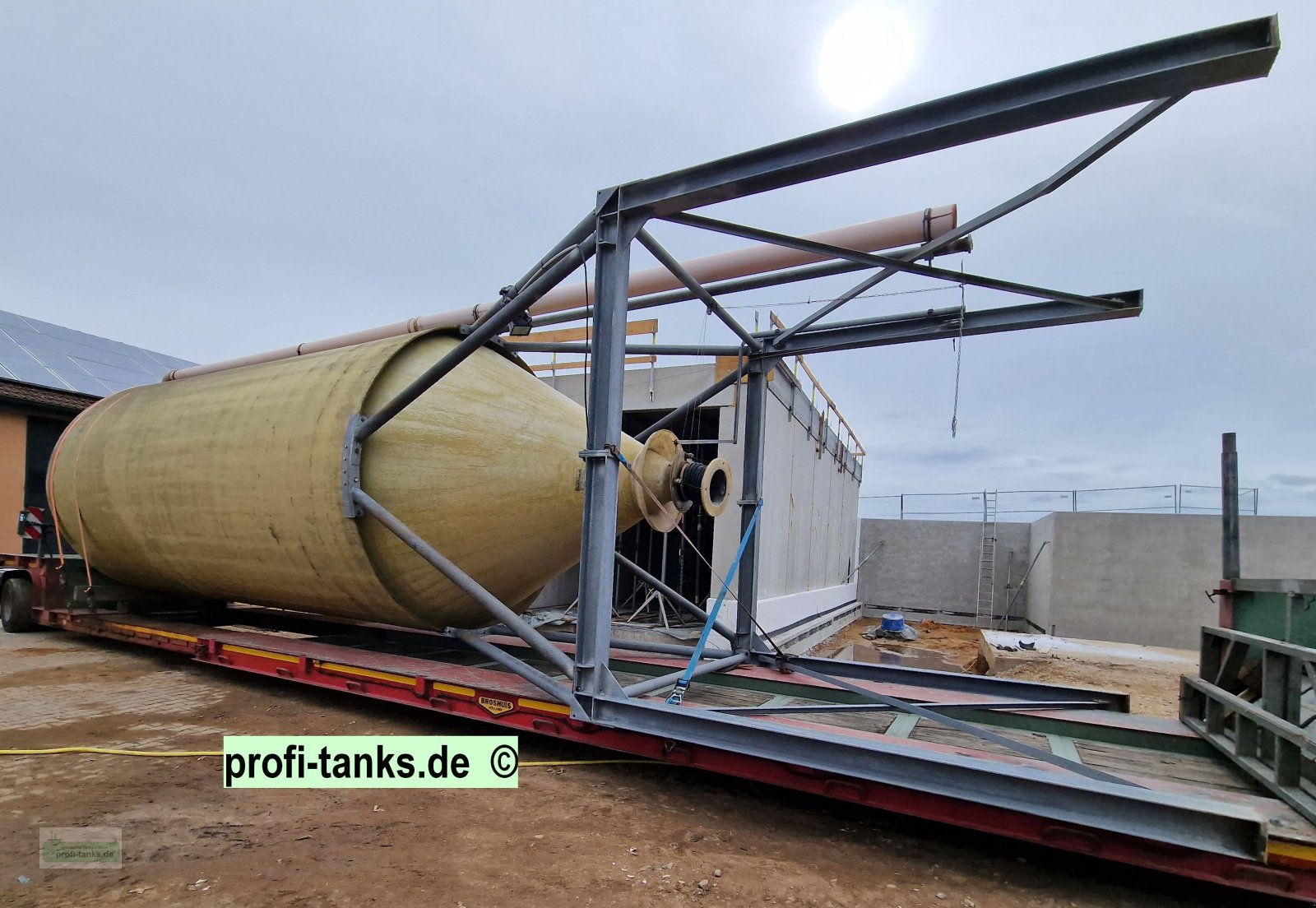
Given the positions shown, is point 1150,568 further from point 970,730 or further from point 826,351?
point 970,730

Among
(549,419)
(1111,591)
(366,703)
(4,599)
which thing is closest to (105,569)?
(4,599)

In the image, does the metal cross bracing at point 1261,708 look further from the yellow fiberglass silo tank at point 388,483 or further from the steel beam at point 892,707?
the yellow fiberglass silo tank at point 388,483

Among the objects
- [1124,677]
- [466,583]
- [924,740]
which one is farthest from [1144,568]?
[466,583]

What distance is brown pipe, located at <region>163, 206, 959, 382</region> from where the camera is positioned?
4605 mm

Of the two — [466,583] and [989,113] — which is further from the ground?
[989,113]

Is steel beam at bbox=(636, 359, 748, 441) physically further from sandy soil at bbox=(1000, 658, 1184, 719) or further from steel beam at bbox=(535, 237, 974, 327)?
sandy soil at bbox=(1000, 658, 1184, 719)

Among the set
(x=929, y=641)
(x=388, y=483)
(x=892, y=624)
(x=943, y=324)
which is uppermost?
(x=943, y=324)

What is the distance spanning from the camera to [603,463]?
4297 mm

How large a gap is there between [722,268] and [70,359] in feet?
63.3

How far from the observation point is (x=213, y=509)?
6242 millimetres

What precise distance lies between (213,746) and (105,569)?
419 cm

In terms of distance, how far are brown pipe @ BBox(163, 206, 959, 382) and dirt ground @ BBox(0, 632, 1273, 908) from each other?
3.08 metres

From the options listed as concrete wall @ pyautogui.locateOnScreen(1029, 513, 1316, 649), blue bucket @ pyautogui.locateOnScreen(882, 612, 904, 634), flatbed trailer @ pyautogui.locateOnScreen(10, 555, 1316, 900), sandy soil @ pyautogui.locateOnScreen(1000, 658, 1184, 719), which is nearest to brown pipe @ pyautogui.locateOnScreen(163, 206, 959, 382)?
flatbed trailer @ pyautogui.locateOnScreen(10, 555, 1316, 900)

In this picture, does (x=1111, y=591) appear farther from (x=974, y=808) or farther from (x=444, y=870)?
(x=444, y=870)
